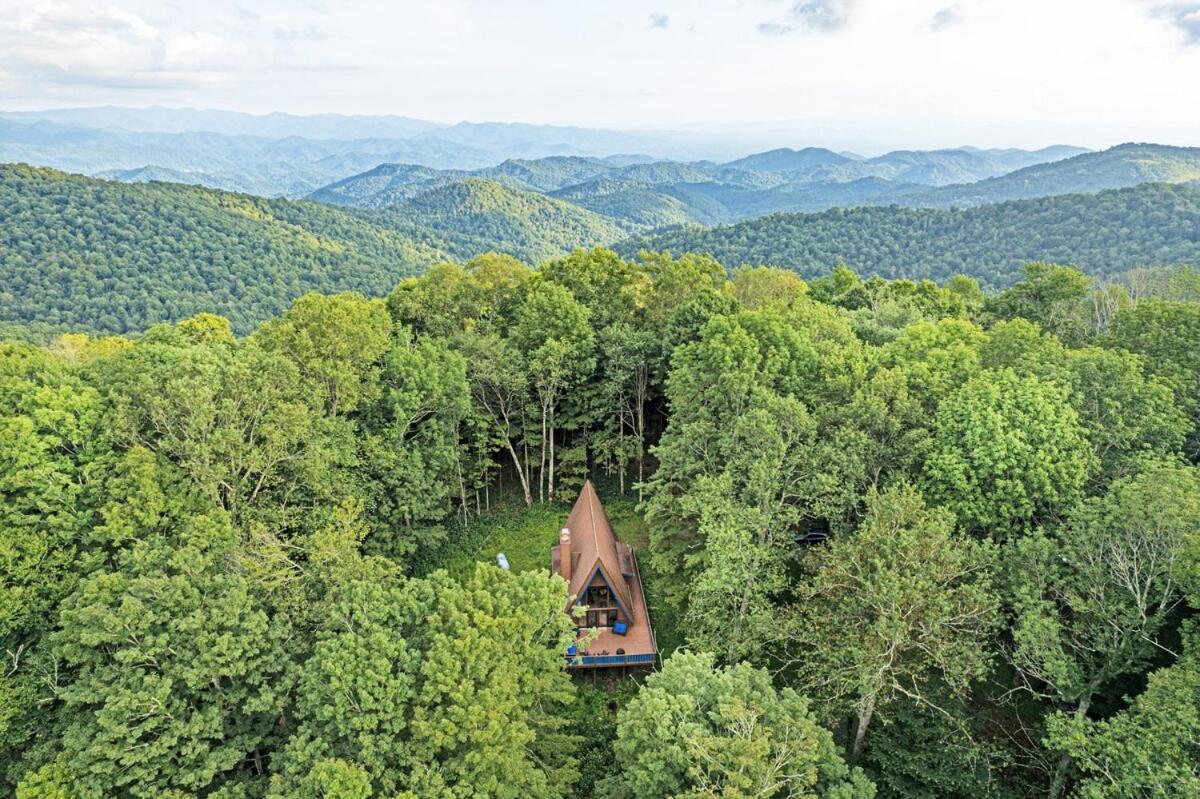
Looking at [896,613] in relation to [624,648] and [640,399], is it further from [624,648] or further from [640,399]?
[640,399]

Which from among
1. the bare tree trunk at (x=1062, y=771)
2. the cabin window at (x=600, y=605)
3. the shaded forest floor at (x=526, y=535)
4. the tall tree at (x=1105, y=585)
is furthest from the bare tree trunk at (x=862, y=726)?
the shaded forest floor at (x=526, y=535)

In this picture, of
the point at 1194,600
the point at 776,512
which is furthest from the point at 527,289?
the point at 1194,600

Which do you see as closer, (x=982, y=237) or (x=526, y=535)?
(x=526, y=535)

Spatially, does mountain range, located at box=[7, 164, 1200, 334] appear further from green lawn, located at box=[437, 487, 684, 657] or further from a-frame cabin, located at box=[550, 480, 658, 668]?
a-frame cabin, located at box=[550, 480, 658, 668]

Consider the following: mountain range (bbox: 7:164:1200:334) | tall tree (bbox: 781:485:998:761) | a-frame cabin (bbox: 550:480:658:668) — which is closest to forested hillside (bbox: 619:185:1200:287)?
mountain range (bbox: 7:164:1200:334)

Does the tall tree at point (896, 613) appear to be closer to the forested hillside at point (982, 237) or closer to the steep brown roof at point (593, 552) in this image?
the steep brown roof at point (593, 552)

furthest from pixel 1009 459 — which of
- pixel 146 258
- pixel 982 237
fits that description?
pixel 146 258
